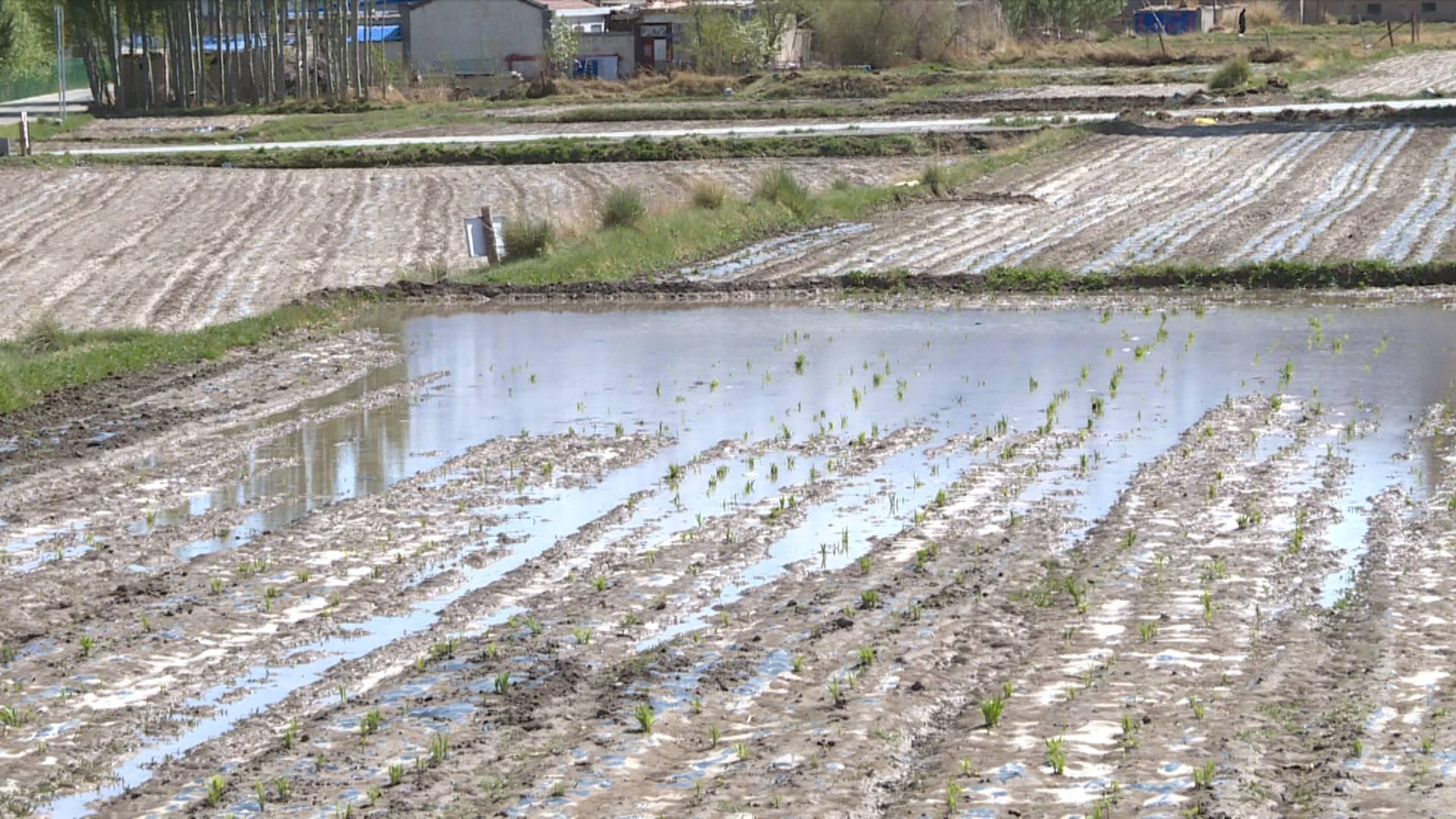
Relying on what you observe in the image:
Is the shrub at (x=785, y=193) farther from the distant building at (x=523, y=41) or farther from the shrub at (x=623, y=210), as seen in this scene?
the distant building at (x=523, y=41)

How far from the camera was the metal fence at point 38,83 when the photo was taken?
76.9 meters

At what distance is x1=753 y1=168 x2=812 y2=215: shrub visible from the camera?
90.4 feet

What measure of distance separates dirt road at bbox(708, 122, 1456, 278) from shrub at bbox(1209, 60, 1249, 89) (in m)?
13.2

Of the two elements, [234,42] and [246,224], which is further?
[234,42]

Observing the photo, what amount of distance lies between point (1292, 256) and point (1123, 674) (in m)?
14.8

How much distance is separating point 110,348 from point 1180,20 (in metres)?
75.1

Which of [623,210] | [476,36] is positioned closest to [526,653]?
[623,210]

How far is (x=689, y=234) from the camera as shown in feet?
81.4

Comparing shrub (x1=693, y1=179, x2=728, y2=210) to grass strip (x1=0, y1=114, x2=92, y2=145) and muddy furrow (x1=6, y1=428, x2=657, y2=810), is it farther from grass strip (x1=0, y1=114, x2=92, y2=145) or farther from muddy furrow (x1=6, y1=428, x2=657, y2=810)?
grass strip (x1=0, y1=114, x2=92, y2=145)

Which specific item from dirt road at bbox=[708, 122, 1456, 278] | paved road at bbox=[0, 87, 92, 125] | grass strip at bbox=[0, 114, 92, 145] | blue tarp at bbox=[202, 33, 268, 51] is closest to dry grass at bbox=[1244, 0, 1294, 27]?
blue tarp at bbox=[202, 33, 268, 51]

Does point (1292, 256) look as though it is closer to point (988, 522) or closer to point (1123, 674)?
point (988, 522)

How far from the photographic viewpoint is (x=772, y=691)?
7.61 meters

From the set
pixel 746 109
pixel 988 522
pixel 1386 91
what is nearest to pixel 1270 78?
pixel 1386 91

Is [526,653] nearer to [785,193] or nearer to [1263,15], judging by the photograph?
[785,193]
